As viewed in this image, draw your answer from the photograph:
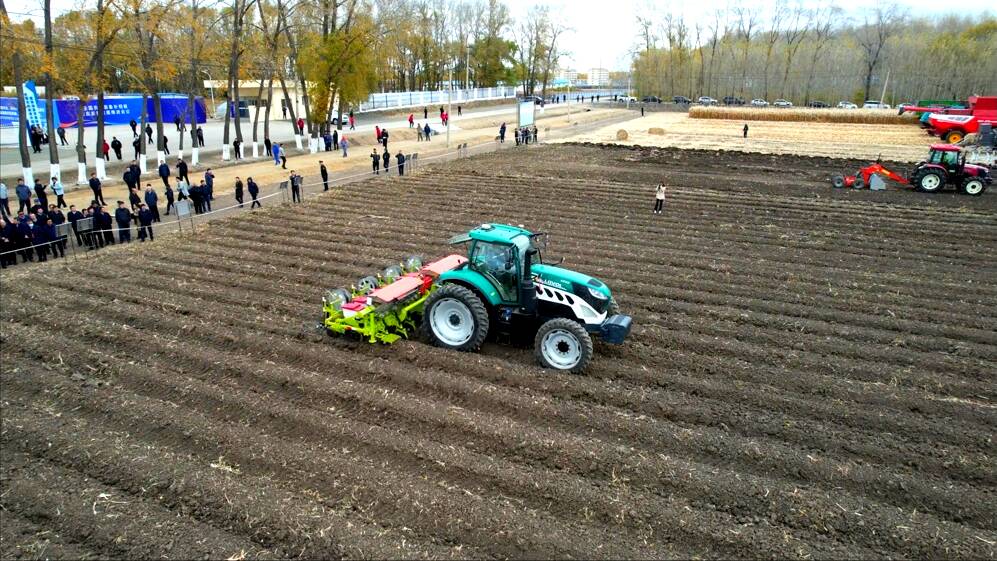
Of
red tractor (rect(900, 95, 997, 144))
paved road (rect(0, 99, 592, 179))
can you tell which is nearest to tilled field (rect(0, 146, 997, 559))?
paved road (rect(0, 99, 592, 179))

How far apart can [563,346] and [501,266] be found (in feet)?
4.73

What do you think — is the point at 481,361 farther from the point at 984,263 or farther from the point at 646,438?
the point at 984,263

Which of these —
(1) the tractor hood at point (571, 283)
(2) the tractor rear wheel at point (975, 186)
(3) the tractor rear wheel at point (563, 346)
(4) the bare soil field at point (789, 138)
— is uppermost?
(4) the bare soil field at point (789, 138)

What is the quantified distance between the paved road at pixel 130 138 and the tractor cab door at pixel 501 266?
21.7 metres

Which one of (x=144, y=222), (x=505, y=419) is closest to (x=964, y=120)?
(x=505, y=419)

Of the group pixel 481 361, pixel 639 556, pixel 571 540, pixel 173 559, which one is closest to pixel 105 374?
pixel 173 559

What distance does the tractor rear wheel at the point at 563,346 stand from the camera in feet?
26.8

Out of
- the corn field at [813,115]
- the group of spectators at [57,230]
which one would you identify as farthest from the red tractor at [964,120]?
the group of spectators at [57,230]

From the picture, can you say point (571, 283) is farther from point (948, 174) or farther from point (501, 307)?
point (948, 174)

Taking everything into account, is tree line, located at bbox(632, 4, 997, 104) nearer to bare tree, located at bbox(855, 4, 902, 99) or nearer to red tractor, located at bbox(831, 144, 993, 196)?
bare tree, located at bbox(855, 4, 902, 99)

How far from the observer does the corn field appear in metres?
46.8

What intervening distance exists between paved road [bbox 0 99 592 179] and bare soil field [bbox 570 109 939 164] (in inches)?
541

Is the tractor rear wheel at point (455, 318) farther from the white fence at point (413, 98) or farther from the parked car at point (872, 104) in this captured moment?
the parked car at point (872, 104)

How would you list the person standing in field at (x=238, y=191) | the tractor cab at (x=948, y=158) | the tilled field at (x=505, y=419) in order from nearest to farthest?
the tilled field at (x=505, y=419)
the person standing in field at (x=238, y=191)
the tractor cab at (x=948, y=158)
